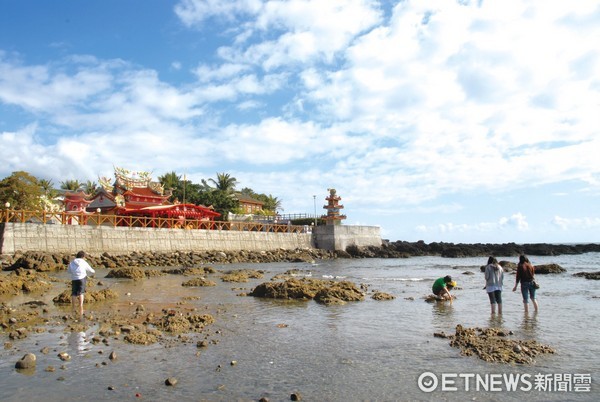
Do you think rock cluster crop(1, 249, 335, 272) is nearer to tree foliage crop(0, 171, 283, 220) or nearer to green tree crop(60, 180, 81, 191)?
tree foliage crop(0, 171, 283, 220)

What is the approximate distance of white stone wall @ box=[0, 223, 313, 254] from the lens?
29808 mm

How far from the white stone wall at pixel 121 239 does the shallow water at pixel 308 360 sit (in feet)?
65.3

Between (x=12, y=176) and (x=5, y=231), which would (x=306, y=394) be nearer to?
(x=5, y=231)

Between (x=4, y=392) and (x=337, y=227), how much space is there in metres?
51.7

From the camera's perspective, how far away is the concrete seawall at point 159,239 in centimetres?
3009

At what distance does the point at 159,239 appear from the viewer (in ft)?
129

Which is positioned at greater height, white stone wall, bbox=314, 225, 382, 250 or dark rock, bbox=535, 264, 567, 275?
white stone wall, bbox=314, 225, 382, 250

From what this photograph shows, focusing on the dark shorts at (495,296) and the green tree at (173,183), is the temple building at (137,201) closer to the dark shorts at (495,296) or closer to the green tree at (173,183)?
the green tree at (173,183)

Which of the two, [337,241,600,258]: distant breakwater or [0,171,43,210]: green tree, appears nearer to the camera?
[0,171,43,210]: green tree

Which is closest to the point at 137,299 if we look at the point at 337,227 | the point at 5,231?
the point at 5,231

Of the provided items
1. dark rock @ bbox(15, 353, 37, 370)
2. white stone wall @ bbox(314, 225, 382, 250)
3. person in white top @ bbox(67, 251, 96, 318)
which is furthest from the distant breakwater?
dark rock @ bbox(15, 353, 37, 370)

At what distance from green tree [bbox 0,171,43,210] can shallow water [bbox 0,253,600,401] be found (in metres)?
28.8

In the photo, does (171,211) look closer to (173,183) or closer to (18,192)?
(18,192)

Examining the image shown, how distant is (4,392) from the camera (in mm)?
5805
